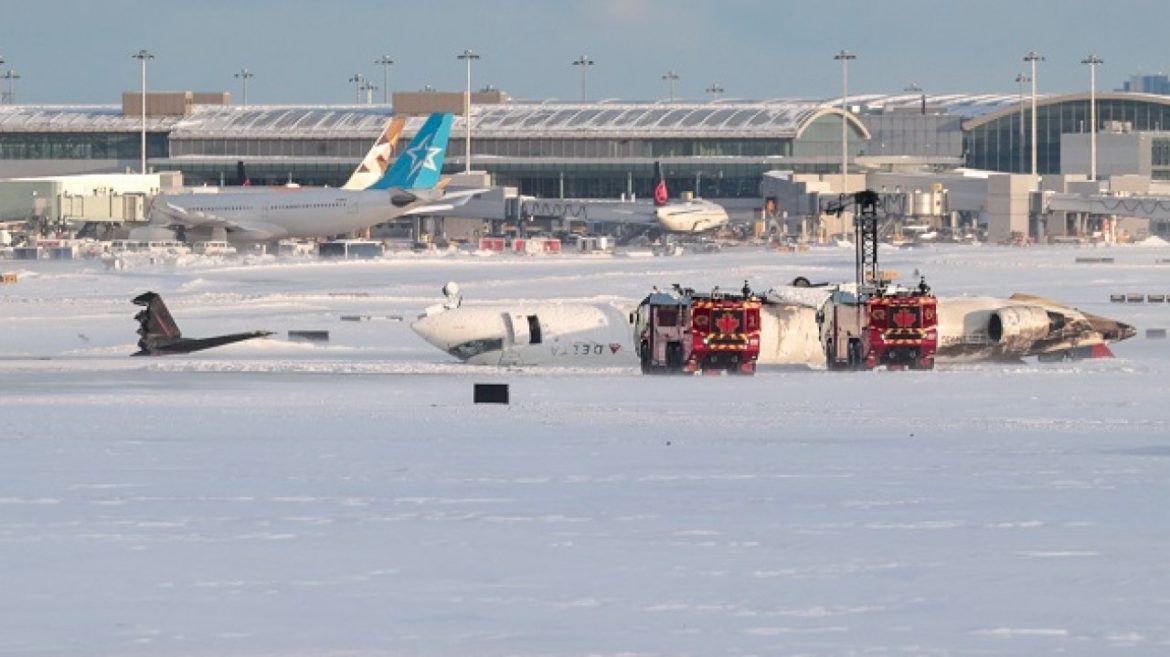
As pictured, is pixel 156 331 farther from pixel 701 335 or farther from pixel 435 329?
pixel 701 335

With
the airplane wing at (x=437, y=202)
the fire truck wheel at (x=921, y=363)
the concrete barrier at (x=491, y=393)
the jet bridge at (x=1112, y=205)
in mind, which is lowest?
the concrete barrier at (x=491, y=393)

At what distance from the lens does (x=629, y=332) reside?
57.2 meters

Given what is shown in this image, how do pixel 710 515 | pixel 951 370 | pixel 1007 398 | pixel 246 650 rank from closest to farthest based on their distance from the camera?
pixel 246 650
pixel 710 515
pixel 1007 398
pixel 951 370

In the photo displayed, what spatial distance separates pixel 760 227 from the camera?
192 m

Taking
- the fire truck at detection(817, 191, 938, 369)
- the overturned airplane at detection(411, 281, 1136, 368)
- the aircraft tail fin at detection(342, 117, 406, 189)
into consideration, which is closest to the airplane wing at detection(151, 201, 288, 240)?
the aircraft tail fin at detection(342, 117, 406, 189)

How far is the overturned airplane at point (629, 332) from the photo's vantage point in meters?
56.2

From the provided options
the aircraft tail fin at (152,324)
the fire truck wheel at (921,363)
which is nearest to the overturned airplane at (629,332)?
the fire truck wheel at (921,363)

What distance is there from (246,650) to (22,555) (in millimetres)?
6107

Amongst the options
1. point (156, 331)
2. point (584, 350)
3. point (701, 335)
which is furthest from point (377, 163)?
point (701, 335)

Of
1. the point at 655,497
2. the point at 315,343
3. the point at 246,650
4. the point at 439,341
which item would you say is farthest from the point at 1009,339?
the point at 246,650

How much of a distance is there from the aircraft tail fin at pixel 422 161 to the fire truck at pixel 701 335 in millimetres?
93380

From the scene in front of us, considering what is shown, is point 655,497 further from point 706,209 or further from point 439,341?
point 706,209

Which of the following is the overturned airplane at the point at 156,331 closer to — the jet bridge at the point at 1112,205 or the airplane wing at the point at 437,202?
the airplane wing at the point at 437,202

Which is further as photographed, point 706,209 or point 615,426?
point 706,209
